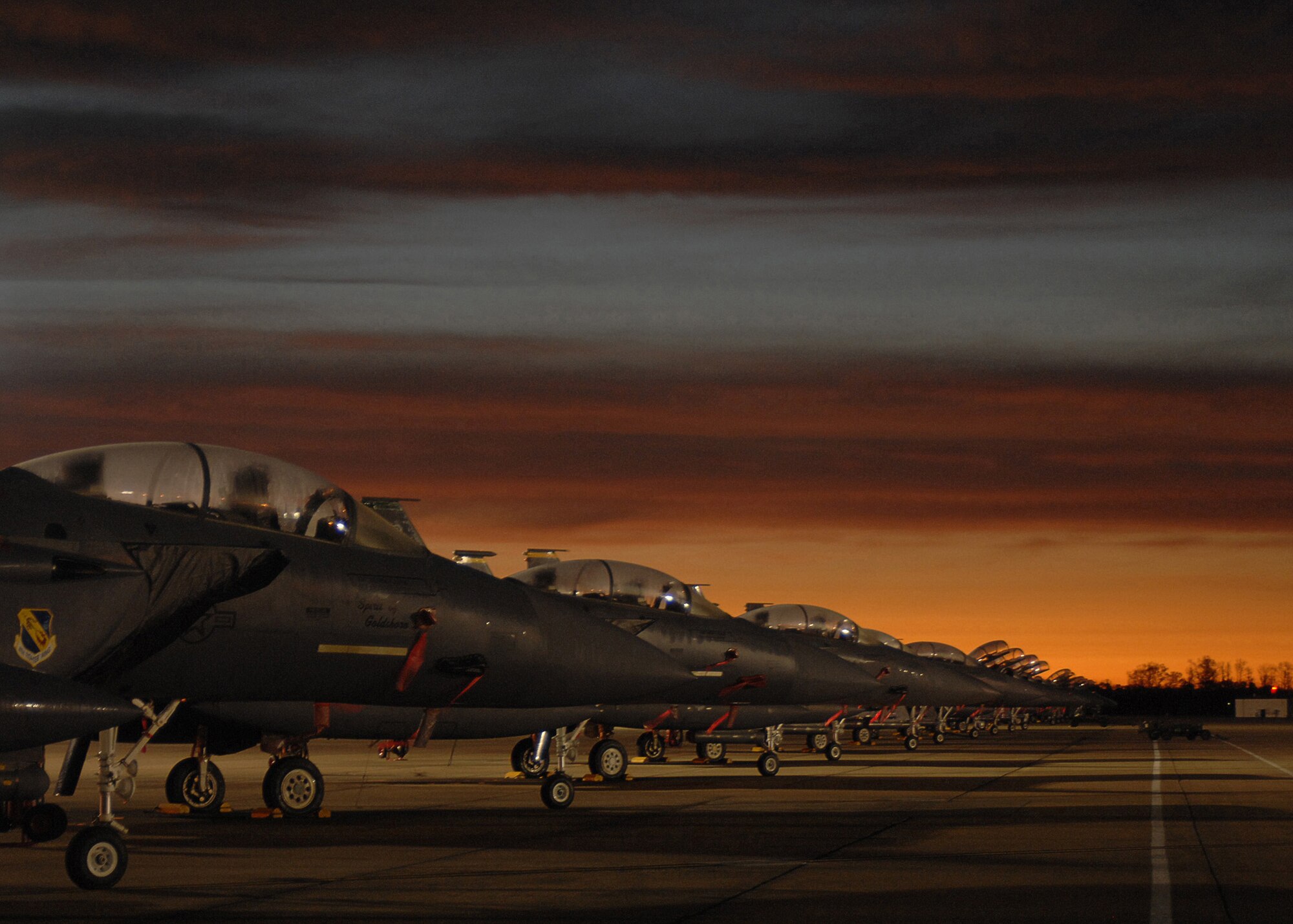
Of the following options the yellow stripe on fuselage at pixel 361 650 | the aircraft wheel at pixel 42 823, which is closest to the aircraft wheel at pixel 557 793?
the yellow stripe on fuselage at pixel 361 650

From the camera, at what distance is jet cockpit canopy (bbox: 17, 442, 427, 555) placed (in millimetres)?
14273

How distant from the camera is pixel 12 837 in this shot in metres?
16.5

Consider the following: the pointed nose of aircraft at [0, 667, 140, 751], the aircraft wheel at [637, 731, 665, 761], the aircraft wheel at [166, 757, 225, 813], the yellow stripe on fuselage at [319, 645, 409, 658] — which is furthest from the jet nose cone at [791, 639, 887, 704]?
the pointed nose of aircraft at [0, 667, 140, 751]

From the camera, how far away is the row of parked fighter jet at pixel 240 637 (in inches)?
462

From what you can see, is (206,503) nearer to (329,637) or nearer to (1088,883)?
(329,637)

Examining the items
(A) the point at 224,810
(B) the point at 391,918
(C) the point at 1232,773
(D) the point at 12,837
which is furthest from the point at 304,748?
(C) the point at 1232,773

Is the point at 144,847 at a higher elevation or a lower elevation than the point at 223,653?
lower

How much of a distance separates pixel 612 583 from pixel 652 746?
42.2 ft

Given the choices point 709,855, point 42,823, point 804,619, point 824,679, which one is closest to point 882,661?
point 804,619

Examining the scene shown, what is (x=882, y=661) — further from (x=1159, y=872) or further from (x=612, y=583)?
(x=1159, y=872)

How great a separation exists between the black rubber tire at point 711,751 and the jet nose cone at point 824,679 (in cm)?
854

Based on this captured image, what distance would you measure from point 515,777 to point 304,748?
928 centimetres

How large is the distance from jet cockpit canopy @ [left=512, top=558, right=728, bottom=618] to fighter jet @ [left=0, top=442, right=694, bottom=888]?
745 cm

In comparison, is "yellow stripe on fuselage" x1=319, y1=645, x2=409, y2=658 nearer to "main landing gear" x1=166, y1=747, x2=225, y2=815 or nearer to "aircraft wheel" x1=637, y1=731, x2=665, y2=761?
"main landing gear" x1=166, y1=747, x2=225, y2=815
